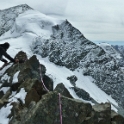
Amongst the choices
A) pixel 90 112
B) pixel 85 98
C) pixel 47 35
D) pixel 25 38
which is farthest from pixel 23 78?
pixel 47 35

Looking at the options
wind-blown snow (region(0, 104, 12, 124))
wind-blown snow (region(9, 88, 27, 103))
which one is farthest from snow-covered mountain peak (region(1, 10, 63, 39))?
wind-blown snow (region(0, 104, 12, 124))

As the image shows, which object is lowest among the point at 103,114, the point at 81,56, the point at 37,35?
the point at 81,56

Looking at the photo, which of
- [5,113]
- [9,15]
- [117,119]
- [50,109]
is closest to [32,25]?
[9,15]

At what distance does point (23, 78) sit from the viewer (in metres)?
19.6

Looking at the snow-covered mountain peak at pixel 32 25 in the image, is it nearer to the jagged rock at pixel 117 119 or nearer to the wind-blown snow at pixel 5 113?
the wind-blown snow at pixel 5 113

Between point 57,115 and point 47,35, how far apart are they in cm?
12294

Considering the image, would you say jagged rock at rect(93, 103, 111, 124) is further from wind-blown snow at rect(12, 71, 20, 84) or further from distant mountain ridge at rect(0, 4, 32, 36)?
distant mountain ridge at rect(0, 4, 32, 36)

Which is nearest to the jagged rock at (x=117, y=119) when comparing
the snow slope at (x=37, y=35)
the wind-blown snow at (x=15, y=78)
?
the wind-blown snow at (x=15, y=78)

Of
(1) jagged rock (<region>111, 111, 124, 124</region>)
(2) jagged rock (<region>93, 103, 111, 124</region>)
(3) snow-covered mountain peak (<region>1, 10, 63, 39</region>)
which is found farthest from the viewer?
(3) snow-covered mountain peak (<region>1, 10, 63, 39</region>)

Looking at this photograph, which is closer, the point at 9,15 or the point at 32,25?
the point at 32,25

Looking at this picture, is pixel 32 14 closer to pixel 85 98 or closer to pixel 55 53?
pixel 55 53

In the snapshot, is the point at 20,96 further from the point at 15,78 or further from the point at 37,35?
the point at 37,35

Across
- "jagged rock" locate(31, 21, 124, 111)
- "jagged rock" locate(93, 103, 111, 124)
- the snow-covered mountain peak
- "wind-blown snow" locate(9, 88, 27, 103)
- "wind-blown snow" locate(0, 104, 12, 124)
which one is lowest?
"jagged rock" locate(31, 21, 124, 111)

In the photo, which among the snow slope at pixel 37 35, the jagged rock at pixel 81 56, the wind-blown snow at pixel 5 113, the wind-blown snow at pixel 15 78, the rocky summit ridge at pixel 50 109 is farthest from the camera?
the jagged rock at pixel 81 56
